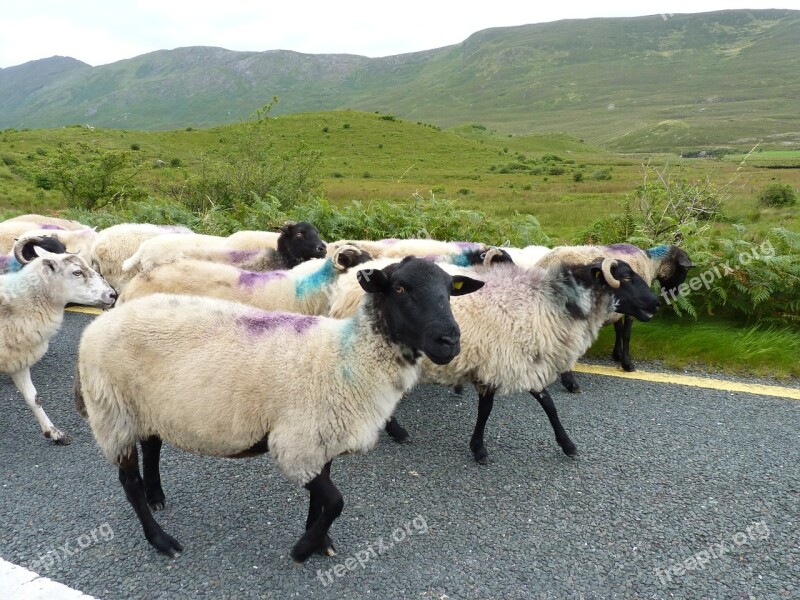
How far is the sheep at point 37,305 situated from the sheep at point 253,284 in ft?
1.39

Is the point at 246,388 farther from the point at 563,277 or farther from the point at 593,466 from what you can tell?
the point at 563,277

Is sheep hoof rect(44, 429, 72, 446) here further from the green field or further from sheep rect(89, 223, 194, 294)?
the green field

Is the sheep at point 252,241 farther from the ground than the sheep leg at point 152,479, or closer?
farther from the ground

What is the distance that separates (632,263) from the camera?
260 inches

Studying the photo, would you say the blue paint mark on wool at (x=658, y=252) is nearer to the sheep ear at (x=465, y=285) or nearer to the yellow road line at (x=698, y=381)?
the yellow road line at (x=698, y=381)

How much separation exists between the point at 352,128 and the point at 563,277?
79.8 m

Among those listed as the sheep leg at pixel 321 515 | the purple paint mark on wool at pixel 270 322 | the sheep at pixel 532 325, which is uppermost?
the purple paint mark on wool at pixel 270 322

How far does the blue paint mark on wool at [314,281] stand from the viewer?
591cm

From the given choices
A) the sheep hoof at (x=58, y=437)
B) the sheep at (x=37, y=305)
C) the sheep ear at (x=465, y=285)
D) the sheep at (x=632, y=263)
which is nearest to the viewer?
the sheep ear at (x=465, y=285)

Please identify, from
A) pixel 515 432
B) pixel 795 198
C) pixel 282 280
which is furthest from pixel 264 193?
pixel 795 198

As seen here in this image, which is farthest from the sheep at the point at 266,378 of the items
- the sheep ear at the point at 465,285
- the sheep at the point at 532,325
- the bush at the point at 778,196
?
the bush at the point at 778,196

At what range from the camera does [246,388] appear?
325 cm

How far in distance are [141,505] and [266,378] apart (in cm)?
122

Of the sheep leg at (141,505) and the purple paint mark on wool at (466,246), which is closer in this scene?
the sheep leg at (141,505)
